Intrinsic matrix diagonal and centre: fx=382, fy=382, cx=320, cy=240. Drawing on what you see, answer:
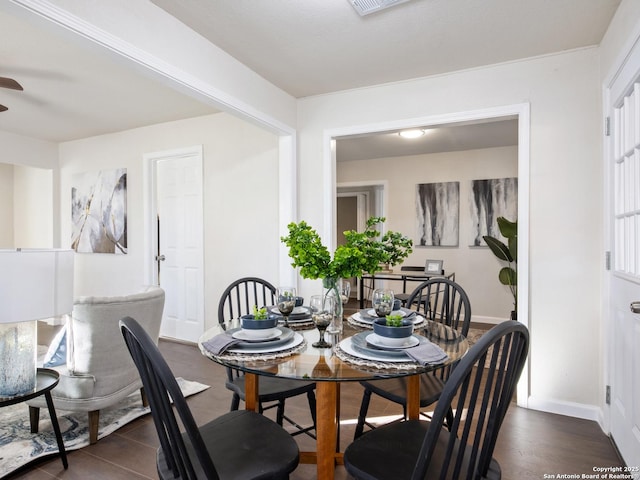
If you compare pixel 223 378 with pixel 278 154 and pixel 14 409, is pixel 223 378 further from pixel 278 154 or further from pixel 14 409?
pixel 278 154

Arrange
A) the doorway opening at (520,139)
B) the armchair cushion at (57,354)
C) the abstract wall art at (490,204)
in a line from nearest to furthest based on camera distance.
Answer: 1. the armchair cushion at (57,354)
2. the doorway opening at (520,139)
3. the abstract wall art at (490,204)

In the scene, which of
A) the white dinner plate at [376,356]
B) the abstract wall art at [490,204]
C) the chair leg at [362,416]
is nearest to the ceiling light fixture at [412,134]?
the abstract wall art at [490,204]

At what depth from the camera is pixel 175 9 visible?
2.18m

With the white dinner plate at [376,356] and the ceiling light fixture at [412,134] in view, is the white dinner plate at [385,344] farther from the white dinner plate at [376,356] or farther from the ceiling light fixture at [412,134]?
the ceiling light fixture at [412,134]

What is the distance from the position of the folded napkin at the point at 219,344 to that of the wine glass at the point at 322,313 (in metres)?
0.34

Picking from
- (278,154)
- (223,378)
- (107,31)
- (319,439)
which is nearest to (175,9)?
(107,31)

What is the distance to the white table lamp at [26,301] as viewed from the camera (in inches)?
63.4

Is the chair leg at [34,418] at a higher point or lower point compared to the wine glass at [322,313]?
lower

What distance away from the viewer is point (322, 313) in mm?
1637

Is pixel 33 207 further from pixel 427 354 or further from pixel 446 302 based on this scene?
pixel 427 354

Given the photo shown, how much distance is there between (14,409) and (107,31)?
254 centimetres

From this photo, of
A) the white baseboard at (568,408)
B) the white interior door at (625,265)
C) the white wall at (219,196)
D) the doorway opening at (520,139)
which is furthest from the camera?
the white wall at (219,196)

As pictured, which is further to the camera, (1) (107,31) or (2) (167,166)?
(2) (167,166)

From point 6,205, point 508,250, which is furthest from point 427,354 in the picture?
point 6,205
